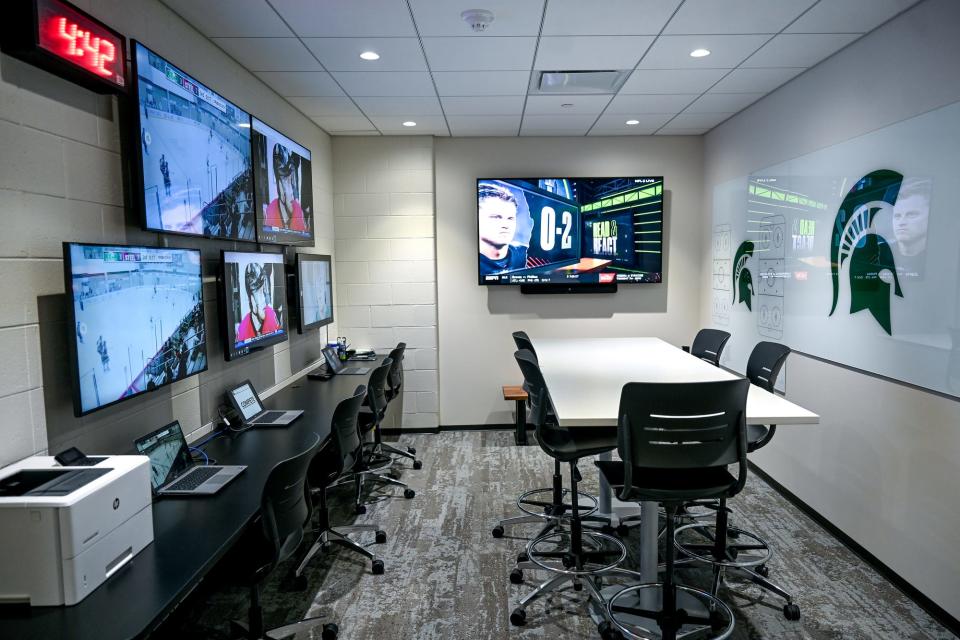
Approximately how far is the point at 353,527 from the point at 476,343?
2.77m

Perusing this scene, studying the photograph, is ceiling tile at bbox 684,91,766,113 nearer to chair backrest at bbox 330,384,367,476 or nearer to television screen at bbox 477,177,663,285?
television screen at bbox 477,177,663,285

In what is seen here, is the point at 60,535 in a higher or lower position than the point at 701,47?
lower

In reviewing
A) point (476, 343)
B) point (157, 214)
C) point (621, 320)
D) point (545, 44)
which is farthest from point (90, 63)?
point (621, 320)

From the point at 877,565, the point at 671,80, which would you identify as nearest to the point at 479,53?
the point at 671,80

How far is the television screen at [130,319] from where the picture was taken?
1987mm

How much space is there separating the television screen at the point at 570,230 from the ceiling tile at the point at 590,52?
200 centimetres

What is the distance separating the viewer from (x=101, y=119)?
90.0 inches

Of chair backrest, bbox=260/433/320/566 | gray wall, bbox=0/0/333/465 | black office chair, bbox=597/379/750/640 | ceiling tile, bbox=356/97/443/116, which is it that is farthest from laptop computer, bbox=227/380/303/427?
ceiling tile, bbox=356/97/443/116

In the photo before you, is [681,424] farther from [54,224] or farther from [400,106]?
[400,106]

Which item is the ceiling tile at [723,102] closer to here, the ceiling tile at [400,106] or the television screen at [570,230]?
the television screen at [570,230]

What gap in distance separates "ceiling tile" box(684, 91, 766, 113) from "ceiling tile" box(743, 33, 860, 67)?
67 cm

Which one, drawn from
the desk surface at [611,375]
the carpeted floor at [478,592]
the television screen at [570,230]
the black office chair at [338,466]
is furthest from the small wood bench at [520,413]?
the black office chair at [338,466]

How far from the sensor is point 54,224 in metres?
2.04

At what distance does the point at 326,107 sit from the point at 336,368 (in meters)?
2.09
